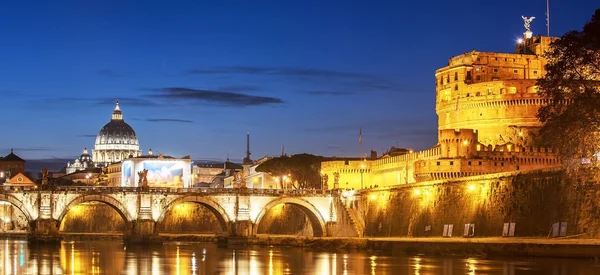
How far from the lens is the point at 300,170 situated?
124 m

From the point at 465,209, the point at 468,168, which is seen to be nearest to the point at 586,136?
the point at 465,209

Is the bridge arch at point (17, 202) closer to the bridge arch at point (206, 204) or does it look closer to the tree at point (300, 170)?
the bridge arch at point (206, 204)

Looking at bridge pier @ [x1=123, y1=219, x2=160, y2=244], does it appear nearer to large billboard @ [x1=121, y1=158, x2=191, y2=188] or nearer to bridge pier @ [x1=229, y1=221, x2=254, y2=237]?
bridge pier @ [x1=229, y1=221, x2=254, y2=237]

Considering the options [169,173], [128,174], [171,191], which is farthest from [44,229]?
[128,174]

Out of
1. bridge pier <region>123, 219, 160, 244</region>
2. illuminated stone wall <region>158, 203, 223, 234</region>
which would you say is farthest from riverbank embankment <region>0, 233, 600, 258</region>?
illuminated stone wall <region>158, 203, 223, 234</region>

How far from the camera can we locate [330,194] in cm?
9581

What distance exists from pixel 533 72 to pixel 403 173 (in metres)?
17.8

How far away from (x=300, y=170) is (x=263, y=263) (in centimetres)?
6358

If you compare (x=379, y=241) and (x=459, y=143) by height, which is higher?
(x=459, y=143)

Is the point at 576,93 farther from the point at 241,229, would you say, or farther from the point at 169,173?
the point at 169,173

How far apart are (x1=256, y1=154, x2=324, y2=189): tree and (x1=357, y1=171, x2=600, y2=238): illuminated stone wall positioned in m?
32.8

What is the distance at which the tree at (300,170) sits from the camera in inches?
4796

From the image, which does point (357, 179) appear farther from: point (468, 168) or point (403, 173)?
point (468, 168)

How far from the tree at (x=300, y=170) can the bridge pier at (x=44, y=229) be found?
35.9m
